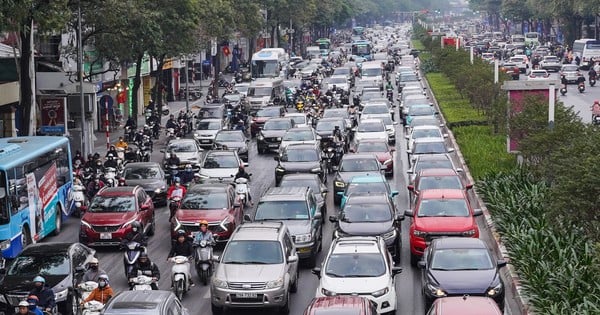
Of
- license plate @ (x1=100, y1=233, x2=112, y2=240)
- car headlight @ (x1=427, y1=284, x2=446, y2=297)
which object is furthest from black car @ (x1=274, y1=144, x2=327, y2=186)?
car headlight @ (x1=427, y1=284, x2=446, y2=297)

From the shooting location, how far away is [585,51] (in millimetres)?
95125

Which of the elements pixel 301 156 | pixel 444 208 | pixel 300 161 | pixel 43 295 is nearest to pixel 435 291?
pixel 444 208

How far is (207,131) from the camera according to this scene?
50750 millimetres

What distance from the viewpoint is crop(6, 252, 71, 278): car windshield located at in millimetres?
20109

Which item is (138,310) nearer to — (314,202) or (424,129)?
(314,202)

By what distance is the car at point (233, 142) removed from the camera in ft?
144

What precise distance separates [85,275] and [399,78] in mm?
62037

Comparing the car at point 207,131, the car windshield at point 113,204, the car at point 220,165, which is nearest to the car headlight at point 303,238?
the car windshield at point 113,204

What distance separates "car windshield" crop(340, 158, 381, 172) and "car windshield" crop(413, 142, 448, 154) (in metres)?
3.77

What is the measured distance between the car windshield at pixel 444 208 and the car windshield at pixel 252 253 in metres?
4.97

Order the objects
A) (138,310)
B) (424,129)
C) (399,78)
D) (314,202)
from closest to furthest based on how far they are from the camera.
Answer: (138,310) < (314,202) < (424,129) < (399,78)

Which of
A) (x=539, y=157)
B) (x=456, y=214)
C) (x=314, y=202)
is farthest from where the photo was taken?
(x=539, y=157)

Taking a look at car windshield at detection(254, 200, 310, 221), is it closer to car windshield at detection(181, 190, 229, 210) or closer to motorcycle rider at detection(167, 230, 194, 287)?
car windshield at detection(181, 190, 229, 210)

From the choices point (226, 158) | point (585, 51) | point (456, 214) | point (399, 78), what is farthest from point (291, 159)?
point (585, 51)
